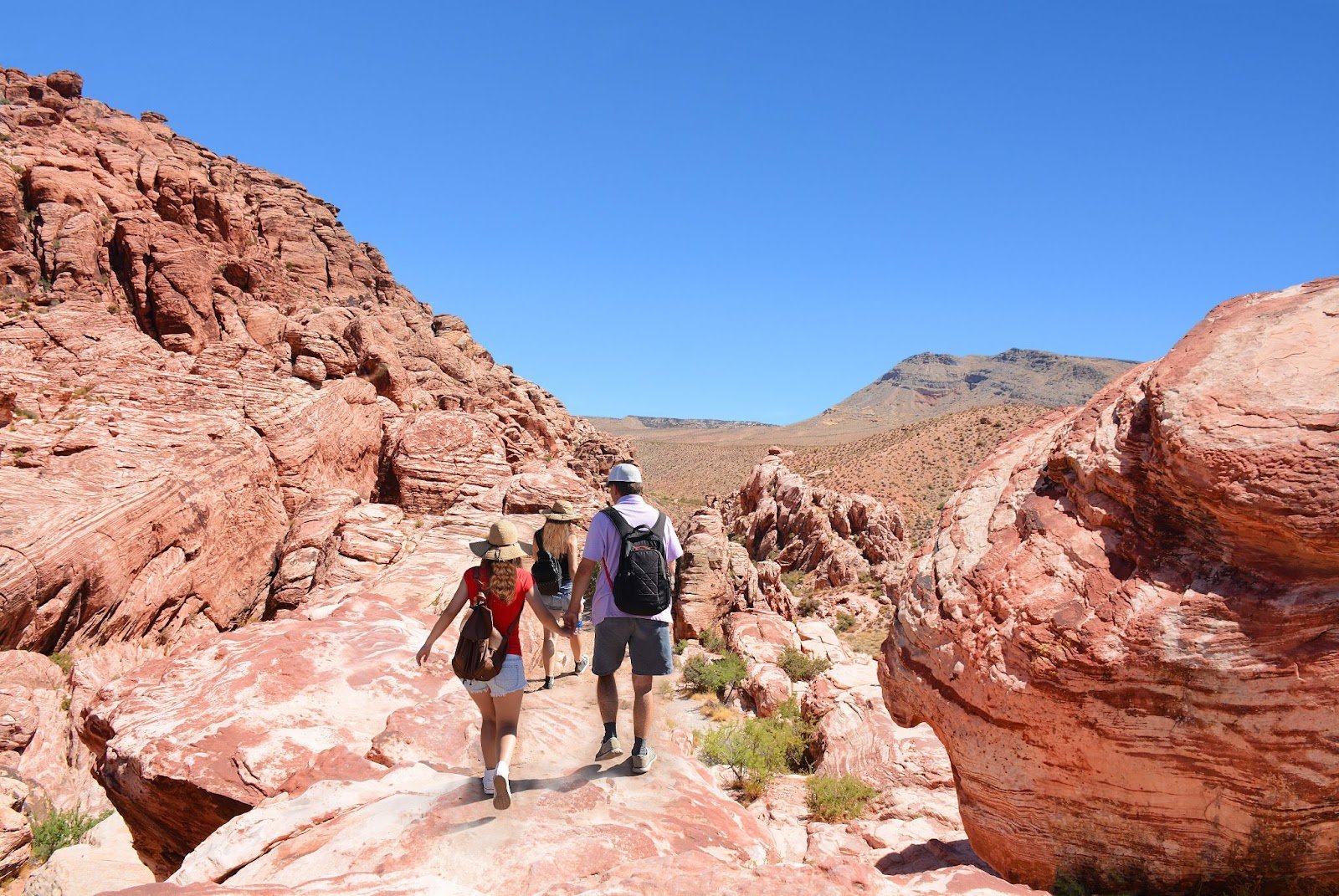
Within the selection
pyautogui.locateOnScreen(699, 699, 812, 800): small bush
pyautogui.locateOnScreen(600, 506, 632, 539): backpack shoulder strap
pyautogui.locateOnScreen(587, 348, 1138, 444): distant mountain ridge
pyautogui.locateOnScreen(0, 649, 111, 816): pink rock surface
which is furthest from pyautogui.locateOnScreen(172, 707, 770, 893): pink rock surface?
pyautogui.locateOnScreen(587, 348, 1138, 444): distant mountain ridge

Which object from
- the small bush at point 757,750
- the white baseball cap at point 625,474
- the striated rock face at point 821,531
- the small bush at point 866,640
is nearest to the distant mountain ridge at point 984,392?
the striated rock face at point 821,531

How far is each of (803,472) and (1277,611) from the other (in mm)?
48046

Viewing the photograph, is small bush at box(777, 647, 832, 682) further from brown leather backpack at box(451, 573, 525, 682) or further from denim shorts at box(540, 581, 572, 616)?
brown leather backpack at box(451, 573, 525, 682)

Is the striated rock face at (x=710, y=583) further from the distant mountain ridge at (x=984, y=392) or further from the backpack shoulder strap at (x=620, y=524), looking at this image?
the distant mountain ridge at (x=984, y=392)

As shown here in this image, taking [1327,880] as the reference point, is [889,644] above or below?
above

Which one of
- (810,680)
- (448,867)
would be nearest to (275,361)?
(810,680)

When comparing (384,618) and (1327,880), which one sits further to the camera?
(384,618)

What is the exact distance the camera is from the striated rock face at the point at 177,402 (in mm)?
13758

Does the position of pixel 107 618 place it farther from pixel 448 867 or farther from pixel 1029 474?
pixel 1029 474

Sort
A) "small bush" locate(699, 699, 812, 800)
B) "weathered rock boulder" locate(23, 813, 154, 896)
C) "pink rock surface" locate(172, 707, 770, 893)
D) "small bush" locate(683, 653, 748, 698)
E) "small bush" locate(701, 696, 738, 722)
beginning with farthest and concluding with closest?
"small bush" locate(683, 653, 748, 698), "small bush" locate(701, 696, 738, 722), "small bush" locate(699, 699, 812, 800), "weathered rock boulder" locate(23, 813, 154, 896), "pink rock surface" locate(172, 707, 770, 893)

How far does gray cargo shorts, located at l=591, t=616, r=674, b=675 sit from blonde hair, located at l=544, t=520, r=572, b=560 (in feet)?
11.7

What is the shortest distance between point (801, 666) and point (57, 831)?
12.5 m

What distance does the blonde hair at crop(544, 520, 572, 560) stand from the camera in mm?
9109

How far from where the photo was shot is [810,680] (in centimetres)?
1486
